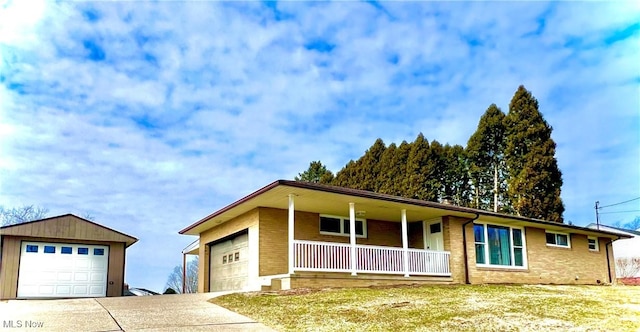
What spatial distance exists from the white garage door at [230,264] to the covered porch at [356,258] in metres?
2.77

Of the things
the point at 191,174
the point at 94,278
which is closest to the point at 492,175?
the point at 191,174

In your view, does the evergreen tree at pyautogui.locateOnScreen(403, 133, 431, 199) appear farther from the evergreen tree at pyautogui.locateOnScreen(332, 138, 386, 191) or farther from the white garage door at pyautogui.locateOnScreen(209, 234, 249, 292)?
the white garage door at pyautogui.locateOnScreen(209, 234, 249, 292)

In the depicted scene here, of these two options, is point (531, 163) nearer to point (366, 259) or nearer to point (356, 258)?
point (366, 259)

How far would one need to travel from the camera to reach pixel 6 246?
19.4 m

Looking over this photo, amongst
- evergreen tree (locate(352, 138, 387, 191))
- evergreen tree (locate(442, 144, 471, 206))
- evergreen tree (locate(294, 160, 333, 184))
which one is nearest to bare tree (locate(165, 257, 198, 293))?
evergreen tree (locate(294, 160, 333, 184))

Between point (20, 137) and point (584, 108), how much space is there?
17.7 meters

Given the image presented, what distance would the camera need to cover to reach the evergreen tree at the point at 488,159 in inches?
1328

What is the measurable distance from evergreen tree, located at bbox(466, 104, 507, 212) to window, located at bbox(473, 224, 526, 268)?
475 inches

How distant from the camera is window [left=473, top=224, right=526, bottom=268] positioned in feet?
67.6

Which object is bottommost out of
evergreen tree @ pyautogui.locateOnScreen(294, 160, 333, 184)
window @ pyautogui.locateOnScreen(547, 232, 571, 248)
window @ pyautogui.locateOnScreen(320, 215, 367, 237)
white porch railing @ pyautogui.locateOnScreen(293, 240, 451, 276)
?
white porch railing @ pyautogui.locateOnScreen(293, 240, 451, 276)

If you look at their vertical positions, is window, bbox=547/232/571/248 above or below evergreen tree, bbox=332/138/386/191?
below

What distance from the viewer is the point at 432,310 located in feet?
37.3

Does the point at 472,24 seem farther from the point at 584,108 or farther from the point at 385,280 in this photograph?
the point at 385,280

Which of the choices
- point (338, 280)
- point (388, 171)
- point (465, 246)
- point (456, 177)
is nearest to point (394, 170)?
point (388, 171)
